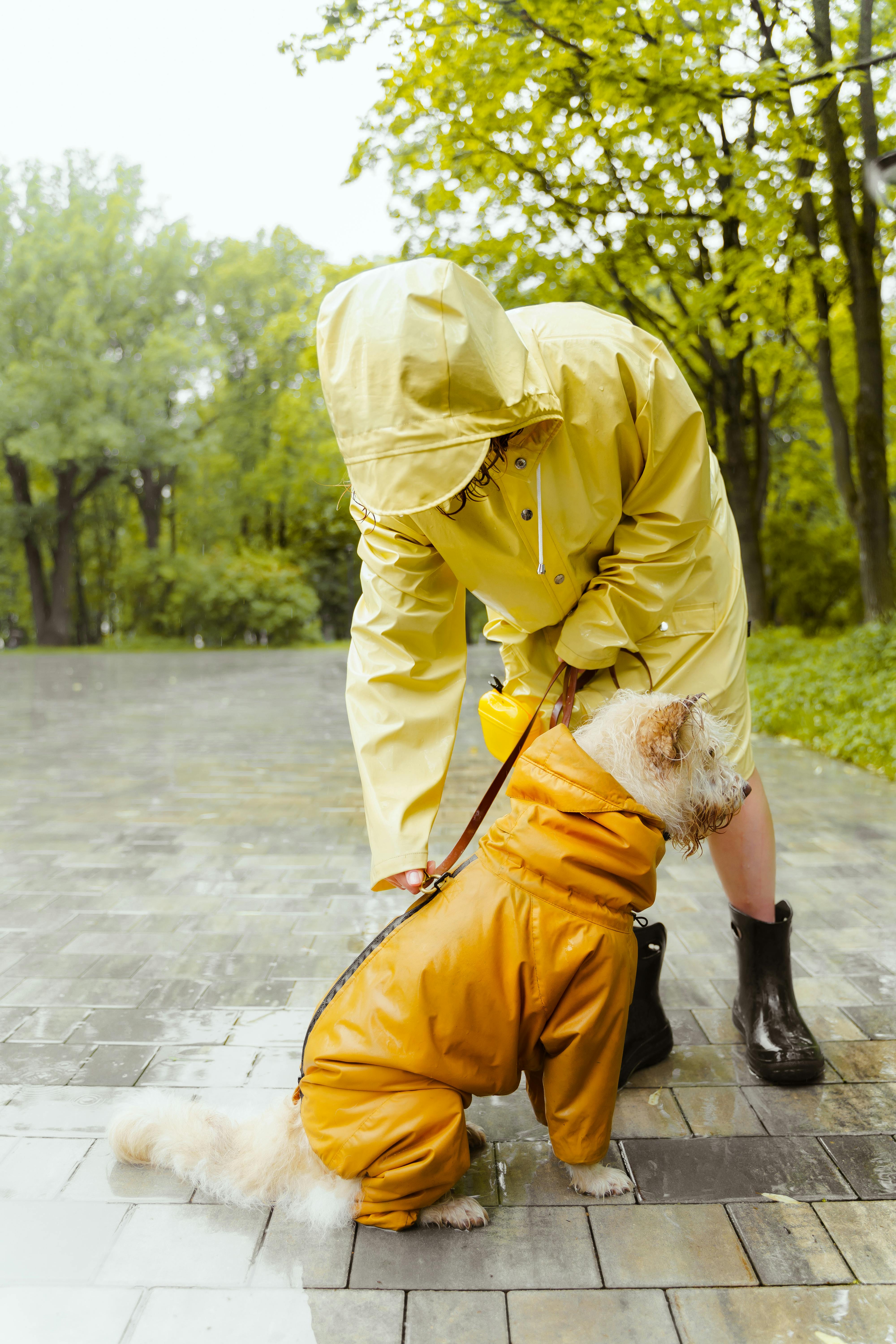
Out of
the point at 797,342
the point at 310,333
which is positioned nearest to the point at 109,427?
the point at 310,333

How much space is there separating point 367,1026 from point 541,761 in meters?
0.67

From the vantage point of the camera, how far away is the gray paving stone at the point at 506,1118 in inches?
99.3

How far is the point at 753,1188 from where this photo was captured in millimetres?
2227

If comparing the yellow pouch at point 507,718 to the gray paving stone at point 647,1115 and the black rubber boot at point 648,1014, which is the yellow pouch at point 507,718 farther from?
the gray paving stone at point 647,1115

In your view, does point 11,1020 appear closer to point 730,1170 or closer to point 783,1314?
point 730,1170

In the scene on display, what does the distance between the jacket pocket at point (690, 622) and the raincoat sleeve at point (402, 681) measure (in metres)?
0.52

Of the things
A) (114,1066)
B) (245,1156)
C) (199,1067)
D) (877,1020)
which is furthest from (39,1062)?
(877,1020)

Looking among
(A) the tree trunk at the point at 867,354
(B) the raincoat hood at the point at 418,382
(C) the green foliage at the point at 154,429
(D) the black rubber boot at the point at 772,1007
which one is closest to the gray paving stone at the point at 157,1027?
(D) the black rubber boot at the point at 772,1007

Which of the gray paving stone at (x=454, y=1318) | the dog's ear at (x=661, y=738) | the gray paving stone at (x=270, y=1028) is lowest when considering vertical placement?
the gray paving stone at (x=270, y=1028)

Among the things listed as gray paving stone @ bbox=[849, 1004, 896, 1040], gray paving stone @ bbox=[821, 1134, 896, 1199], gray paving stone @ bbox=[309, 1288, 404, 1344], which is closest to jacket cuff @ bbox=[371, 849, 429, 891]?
gray paving stone @ bbox=[309, 1288, 404, 1344]

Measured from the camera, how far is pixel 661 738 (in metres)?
2.06

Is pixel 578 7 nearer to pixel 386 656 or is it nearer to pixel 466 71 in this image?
pixel 466 71

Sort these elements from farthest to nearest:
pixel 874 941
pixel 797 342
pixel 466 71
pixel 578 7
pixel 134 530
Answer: pixel 134 530 < pixel 797 342 < pixel 466 71 < pixel 578 7 < pixel 874 941

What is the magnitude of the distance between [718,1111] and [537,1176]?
543 mm
